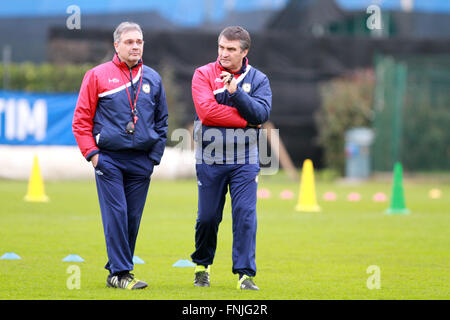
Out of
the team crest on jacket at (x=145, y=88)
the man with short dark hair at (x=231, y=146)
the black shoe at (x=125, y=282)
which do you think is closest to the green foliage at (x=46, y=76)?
the team crest on jacket at (x=145, y=88)

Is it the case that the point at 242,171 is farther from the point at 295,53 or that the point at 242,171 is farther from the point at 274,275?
the point at 295,53

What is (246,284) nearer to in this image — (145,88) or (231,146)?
(231,146)

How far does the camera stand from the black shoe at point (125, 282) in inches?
292

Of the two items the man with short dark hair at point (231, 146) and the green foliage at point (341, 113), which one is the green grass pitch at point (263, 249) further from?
the green foliage at point (341, 113)

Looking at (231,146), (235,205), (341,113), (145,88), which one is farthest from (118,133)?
(341,113)

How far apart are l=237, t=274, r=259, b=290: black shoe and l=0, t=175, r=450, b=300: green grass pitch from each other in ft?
0.22

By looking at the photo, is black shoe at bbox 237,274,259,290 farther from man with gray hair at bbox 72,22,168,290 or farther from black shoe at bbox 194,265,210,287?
man with gray hair at bbox 72,22,168,290

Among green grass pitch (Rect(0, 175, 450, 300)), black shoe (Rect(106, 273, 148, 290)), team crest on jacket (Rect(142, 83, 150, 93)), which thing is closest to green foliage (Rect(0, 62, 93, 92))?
green grass pitch (Rect(0, 175, 450, 300))

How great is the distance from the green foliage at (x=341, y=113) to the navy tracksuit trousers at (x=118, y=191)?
18574mm

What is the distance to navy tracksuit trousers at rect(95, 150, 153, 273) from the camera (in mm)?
7492

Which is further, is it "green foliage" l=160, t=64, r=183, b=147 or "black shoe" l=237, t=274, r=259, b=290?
"green foliage" l=160, t=64, r=183, b=147

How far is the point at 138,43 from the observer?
755 centimetres
